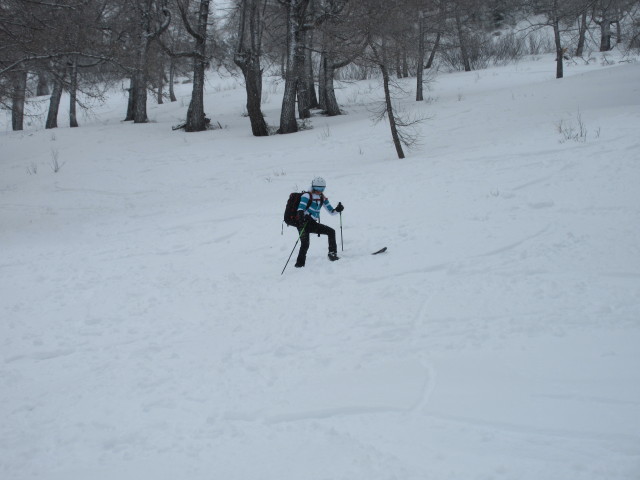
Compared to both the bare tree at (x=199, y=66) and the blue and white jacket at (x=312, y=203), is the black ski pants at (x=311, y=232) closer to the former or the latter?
the blue and white jacket at (x=312, y=203)

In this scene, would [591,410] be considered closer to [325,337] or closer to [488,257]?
[325,337]

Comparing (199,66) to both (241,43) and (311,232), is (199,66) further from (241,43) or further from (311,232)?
(311,232)

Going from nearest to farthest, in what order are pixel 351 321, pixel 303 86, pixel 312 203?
A: pixel 351 321
pixel 312 203
pixel 303 86

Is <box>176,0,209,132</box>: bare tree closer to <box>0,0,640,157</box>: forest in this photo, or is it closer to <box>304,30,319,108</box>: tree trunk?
<box>0,0,640,157</box>: forest

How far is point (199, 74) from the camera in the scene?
19172 mm

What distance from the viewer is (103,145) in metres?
18.3

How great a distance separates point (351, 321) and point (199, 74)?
16.2 metres

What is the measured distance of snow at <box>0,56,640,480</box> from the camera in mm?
3740

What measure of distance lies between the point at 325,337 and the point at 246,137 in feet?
48.2

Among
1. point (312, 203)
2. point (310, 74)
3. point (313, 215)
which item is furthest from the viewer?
point (310, 74)

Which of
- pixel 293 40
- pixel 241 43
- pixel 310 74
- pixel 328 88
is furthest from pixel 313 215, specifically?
pixel 310 74

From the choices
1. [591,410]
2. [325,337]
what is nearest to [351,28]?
[325,337]

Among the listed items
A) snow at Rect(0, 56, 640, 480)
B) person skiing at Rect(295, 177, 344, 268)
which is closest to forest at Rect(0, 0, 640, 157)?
snow at Rect(0, 56, 640, 480)

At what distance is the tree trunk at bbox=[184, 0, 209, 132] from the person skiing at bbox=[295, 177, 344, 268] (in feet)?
42.9
